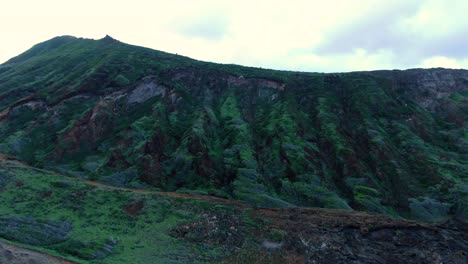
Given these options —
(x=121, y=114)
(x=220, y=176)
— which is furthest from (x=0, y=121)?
(x=220, y=176)

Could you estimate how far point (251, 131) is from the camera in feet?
164

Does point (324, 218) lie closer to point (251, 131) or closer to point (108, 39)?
point (251, 131)

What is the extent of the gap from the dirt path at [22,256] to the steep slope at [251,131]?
15.7 meters

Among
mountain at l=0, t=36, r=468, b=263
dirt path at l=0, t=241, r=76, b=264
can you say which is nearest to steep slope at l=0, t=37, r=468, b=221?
mountain at l=0, t=36, r=468, b=263

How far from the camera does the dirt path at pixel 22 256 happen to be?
20.1 metres

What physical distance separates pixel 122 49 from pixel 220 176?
46.3 meters

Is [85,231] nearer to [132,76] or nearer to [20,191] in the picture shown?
[20,191]

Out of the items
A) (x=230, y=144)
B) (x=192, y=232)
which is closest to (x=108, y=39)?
(x=230, y=144)

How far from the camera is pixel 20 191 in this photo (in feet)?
101

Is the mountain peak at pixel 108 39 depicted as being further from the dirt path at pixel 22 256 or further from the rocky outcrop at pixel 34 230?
the dirt path at pixel 22 256

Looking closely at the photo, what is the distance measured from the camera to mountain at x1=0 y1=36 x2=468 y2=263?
30.2 m

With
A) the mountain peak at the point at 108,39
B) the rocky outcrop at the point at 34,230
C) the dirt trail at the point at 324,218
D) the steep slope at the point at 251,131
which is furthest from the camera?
the mountain peak at the point at 108,39

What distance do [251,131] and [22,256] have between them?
109ft

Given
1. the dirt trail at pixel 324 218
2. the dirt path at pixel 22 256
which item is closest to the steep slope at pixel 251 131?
the dirt trail at pixel 324 218
